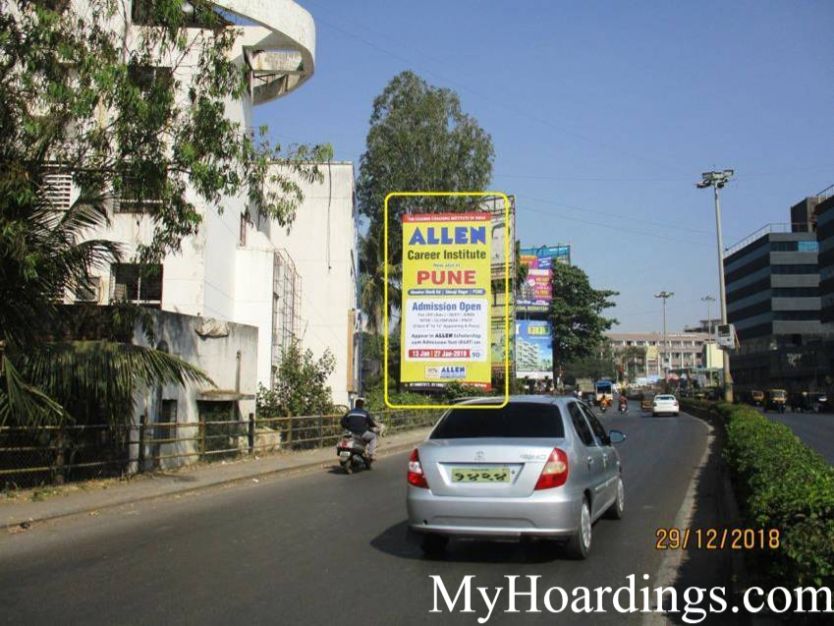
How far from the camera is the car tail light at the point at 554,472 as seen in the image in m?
7.33

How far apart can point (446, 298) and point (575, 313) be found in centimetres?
6607

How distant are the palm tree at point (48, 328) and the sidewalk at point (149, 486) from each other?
47.9 inches

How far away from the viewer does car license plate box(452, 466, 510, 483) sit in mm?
7414

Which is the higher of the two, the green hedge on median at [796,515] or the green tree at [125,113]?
the green tree at [125,113]

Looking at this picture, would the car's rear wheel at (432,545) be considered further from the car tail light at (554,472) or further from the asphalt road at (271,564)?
the car tail light at (554,472)

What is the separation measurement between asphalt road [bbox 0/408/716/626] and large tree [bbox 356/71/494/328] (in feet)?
95.3

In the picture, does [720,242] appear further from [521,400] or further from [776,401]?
[521,400]

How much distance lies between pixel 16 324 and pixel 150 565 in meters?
5.69

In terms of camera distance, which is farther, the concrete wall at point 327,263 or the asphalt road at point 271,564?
the concrete wall at point 327,263

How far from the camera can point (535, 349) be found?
69625mm

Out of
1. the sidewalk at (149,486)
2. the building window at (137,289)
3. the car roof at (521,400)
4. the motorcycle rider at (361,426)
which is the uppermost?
the building window at (137,289)

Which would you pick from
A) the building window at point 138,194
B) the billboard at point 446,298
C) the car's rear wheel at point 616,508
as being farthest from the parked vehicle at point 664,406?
the billboard at point 446,298

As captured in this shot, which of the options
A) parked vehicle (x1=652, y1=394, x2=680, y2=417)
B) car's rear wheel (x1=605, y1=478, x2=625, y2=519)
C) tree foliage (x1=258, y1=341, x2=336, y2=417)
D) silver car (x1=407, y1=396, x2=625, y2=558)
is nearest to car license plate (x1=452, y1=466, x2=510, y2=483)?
silver car (x1=407, y1=396, x2=625, y2=558)
